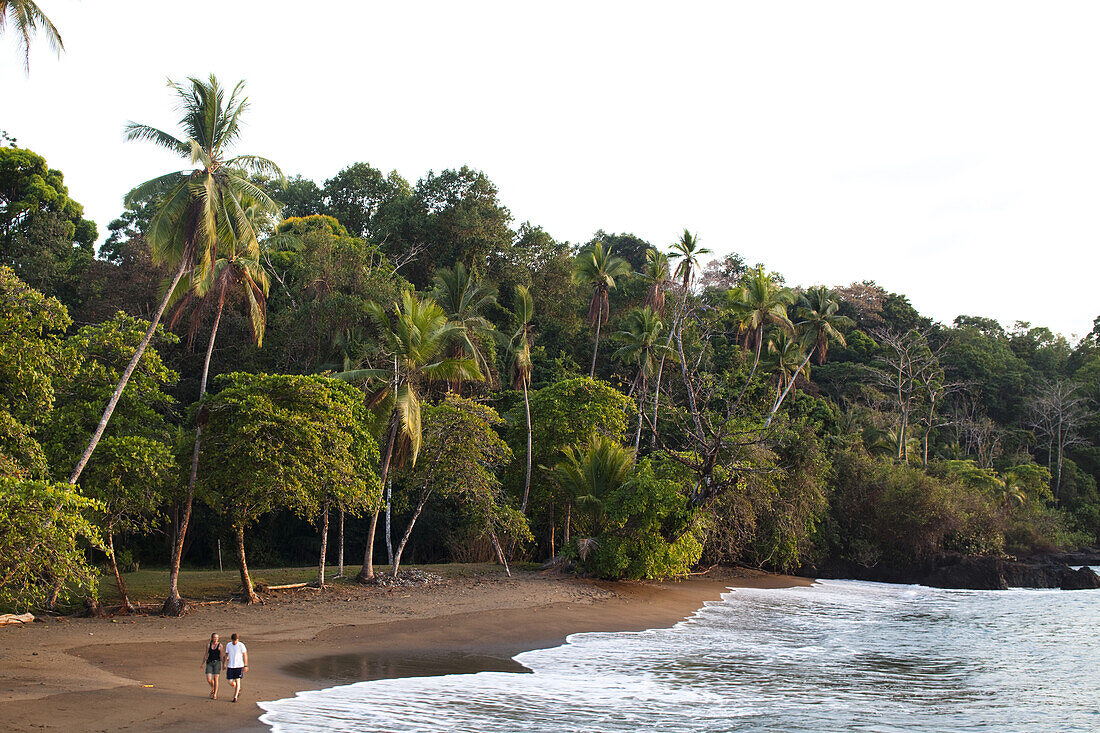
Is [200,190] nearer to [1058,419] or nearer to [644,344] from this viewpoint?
[644,344]

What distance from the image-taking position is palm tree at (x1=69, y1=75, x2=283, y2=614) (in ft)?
50.8

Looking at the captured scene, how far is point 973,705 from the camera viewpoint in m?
11.5

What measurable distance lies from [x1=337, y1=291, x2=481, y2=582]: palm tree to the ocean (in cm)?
697

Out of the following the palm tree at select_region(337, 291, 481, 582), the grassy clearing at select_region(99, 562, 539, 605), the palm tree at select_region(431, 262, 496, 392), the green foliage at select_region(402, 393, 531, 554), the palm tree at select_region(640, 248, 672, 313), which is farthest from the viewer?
the palm tree at select_region(640, 248, 672, 313)

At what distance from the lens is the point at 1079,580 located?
104ft

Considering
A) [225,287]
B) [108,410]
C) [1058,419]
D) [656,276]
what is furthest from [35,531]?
[1058,419]

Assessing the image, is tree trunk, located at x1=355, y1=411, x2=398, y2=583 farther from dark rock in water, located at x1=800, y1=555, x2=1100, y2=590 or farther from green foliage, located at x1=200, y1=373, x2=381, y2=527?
dark rock in water, located at x1=800, y1=555, x2=1100, y2=590

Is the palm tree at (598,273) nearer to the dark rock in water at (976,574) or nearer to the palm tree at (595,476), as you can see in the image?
the palm tree at (595,476)

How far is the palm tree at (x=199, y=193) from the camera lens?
50.8 ft

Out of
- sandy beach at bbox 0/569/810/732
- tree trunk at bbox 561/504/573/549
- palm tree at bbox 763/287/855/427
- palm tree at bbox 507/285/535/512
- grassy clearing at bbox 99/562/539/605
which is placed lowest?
sandy beach at bbox 0/569/810/732

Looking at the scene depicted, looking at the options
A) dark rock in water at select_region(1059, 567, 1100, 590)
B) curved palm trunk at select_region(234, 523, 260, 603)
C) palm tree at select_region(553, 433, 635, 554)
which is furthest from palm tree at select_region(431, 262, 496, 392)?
dark rock in water at select_region(1059, 567, 1100, 590)

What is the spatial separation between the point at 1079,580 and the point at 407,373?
29378mm

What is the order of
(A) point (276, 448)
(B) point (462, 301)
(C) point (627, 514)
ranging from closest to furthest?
1. (A) point (276, 448)
2. (C) point (627, 514)
3. (B) point (462, 301)

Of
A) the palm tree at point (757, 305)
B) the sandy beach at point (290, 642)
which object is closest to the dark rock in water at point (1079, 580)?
the palm tree at point (757, 305)
